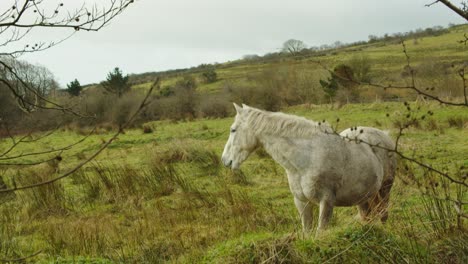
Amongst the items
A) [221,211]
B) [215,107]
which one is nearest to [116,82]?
[215,107]

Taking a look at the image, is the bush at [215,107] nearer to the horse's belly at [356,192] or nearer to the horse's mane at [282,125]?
the horse's mane at [282,125]

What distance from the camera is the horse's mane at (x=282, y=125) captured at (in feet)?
18.1

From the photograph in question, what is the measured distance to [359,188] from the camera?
5492mm

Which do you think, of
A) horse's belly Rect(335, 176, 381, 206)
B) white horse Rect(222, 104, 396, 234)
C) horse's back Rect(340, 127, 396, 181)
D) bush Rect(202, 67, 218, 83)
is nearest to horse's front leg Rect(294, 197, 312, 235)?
white horse Rect(222, 104, 396, 234)

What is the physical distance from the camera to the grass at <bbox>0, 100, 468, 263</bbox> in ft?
13.9

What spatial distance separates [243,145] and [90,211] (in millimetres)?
4156

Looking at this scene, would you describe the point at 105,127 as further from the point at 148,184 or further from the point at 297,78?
the point at 148,184

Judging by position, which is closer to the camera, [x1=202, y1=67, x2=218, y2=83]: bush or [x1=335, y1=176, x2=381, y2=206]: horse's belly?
[x1=335, y1=176, x2=381, y2=206]: horse's belly

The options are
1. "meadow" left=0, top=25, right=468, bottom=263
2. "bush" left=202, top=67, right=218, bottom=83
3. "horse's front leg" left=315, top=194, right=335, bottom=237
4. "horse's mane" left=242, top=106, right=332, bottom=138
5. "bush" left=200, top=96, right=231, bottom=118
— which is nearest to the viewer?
"meadow" left=0, top=25, right=468, bottom=263

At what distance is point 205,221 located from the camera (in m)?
6.92

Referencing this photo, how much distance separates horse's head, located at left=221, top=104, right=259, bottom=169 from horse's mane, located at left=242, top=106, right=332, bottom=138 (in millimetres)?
116

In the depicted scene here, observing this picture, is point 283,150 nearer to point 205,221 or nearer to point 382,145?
point 382,145

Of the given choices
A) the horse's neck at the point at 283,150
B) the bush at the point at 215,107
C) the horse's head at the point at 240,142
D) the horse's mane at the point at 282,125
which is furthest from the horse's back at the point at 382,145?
the bush at the point at 215,107

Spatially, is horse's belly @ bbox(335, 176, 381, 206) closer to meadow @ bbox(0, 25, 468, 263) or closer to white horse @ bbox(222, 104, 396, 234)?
white horse @ bbox(222, 104, 396, 234)
